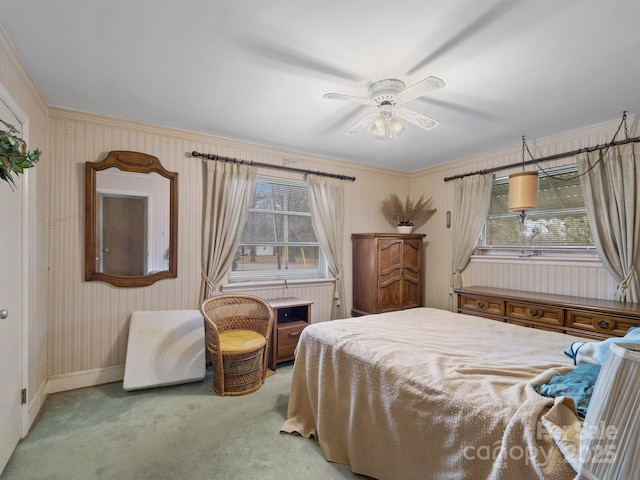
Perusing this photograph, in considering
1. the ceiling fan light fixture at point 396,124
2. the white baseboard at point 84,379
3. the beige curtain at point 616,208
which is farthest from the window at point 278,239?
the beige curtain at point 616,208

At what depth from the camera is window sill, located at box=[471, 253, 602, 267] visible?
3021mm

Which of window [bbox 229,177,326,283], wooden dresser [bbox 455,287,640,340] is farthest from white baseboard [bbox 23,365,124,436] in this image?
wooden dresser [bbox 455,287,640,340]

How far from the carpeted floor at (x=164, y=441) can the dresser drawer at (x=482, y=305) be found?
223cm

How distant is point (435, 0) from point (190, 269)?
308 cm

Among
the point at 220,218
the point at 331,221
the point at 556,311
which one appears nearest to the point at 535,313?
the point at 556,311

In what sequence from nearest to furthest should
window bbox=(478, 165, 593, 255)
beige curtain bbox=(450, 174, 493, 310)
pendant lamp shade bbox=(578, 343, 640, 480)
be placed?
pendant lamp shade bbox=(578, 343, 640, 480) → window bbox=(478, 165, 593, 255) → beige curtain bbox=(450, 174, 493, 310)

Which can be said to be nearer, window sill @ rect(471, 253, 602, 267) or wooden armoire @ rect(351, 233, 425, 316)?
window sill @ rect(471, 253, 602, 267)

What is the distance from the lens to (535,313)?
9.59ft

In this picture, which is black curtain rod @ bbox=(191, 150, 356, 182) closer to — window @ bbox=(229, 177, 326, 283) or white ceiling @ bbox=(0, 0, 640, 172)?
window @ bbox=(229, 177, 326, 283)

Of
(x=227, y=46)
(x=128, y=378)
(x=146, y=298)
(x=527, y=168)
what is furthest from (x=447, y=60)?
(x=128, y=378)

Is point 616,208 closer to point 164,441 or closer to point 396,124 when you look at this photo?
point 396,124

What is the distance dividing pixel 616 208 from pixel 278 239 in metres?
3.45

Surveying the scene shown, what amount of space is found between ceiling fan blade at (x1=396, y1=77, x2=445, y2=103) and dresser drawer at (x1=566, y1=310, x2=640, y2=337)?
2.31 m

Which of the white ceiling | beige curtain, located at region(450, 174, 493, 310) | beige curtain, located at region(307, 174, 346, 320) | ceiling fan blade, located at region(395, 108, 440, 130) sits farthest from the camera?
beige curtain, located at region(307, 174, 346, 320)
